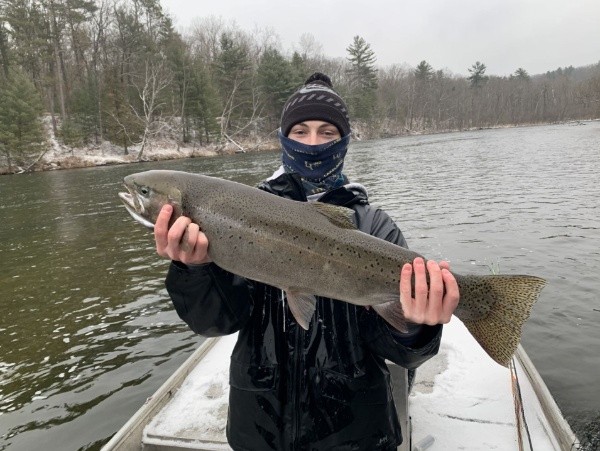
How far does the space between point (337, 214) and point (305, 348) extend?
761 millimetres

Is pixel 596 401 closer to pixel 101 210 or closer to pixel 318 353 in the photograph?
pixel 318 353

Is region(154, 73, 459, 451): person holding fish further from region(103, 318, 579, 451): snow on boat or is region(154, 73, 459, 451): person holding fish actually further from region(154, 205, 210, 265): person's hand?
region(103, 318, 579, 451): snow on boat

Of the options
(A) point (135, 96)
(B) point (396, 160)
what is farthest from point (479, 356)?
(A) point (135, 96)

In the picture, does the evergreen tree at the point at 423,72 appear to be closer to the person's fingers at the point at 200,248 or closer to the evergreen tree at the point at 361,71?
the evergreen tree at the point at 361,71

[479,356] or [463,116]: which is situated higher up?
[463,116]

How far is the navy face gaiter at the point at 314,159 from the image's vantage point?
2771 millimetres

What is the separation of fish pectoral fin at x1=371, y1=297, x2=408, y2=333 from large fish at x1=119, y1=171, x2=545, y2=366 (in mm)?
10

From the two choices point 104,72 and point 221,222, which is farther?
point 104,72

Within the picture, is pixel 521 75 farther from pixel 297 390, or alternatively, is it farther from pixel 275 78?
pixel 297 390

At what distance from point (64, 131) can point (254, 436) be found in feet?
152

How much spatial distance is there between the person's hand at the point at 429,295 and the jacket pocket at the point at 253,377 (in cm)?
75

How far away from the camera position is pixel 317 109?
2.87 meters

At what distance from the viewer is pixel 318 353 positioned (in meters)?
2.21

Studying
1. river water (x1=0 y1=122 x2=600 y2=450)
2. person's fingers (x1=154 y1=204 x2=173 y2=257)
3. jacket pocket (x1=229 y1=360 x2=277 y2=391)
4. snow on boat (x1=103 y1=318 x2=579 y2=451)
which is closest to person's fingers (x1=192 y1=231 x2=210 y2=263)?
person's fingers (x1=154 y1=204 x2=173 y2=257)
